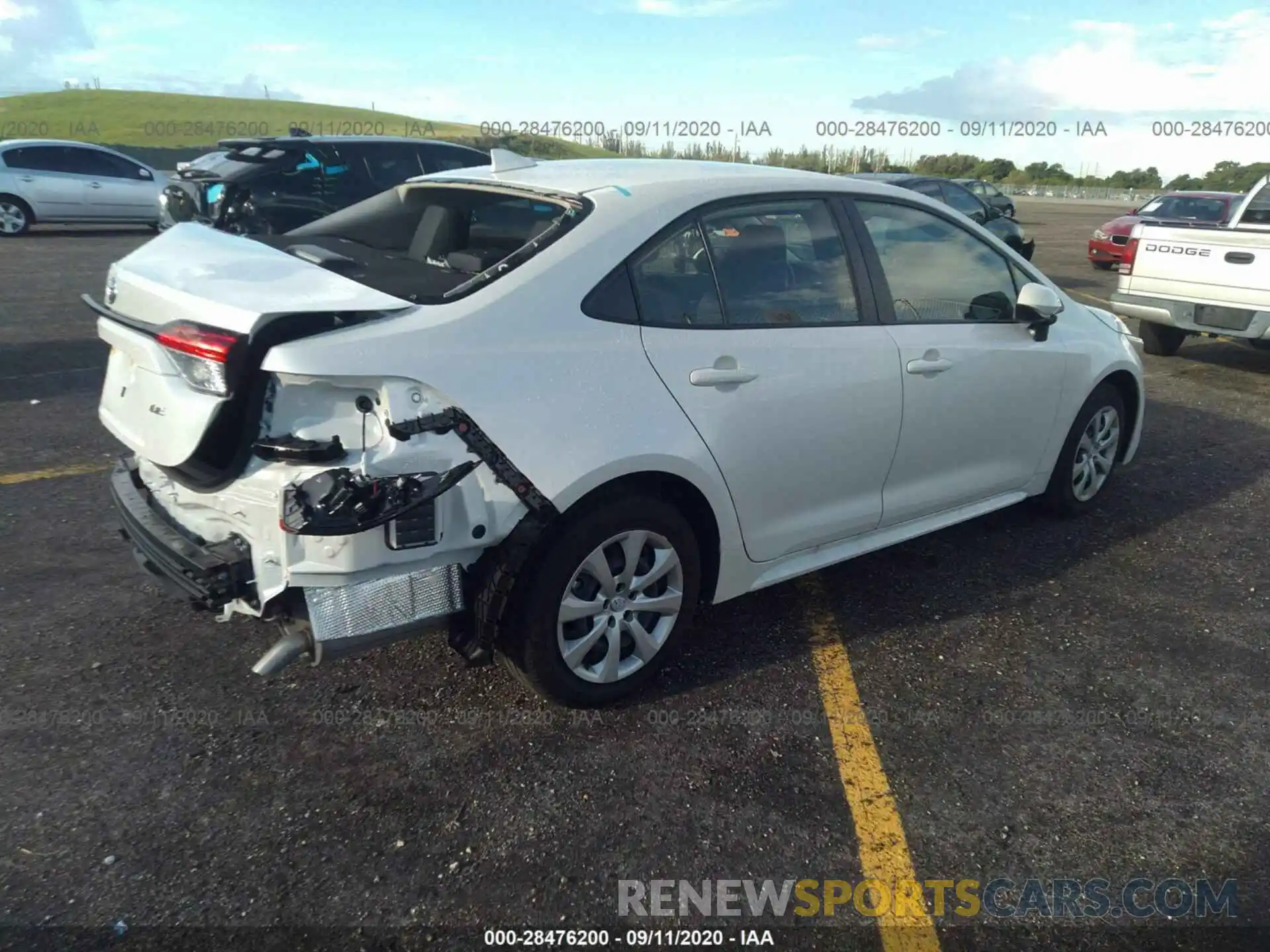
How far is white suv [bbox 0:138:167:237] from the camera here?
591 inches

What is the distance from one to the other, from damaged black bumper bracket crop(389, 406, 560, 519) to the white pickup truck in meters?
7.39

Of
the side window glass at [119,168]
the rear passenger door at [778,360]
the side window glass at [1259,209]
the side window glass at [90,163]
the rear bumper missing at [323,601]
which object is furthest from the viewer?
the side window glass at [119,168]

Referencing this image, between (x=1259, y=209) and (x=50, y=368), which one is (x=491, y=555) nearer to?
(x=50, y=368)

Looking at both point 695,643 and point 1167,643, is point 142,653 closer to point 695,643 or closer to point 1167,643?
point 695,643

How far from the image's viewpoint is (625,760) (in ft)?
9.68

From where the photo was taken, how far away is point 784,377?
3.29 meters

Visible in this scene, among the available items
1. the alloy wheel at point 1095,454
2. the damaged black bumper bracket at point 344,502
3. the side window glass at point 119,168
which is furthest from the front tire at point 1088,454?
the side window glass at point 119,168

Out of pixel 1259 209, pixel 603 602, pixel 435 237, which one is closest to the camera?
pixel 603 602

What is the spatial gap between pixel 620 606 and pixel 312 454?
1.13 meters

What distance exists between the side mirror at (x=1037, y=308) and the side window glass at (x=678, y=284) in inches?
68.8

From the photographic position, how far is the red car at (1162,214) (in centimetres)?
1474

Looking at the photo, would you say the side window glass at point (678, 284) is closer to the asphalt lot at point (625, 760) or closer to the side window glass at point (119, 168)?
the asphalt lot at point (625, 760)

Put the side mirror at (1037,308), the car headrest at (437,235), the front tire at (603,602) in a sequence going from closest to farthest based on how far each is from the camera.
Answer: the front tire at (603,602) → the car headrest at (437,235) → the side mirror at (1037,308)

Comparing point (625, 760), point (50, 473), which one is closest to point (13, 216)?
point (50, 473)
